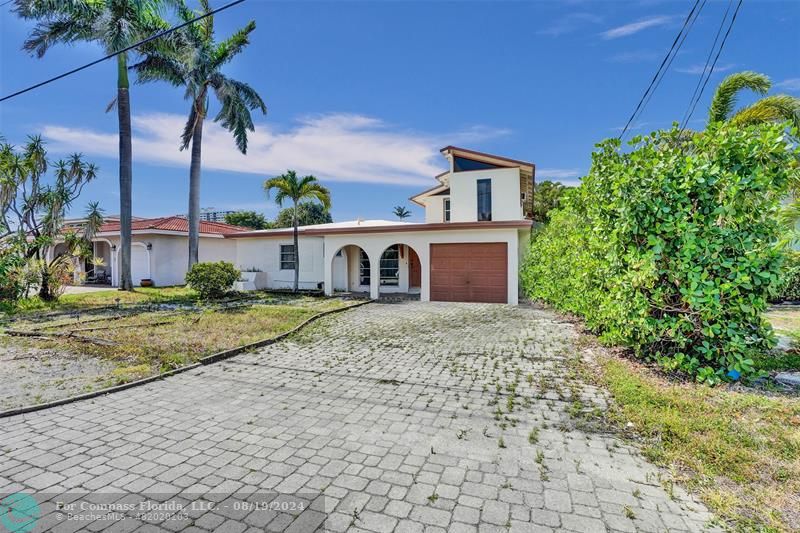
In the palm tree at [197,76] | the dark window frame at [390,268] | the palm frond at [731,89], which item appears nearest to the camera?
the palm frond at [731,89]

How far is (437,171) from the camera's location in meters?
20.9

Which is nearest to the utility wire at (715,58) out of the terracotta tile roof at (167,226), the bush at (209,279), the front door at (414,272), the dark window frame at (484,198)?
the dark window frame at (484,198)

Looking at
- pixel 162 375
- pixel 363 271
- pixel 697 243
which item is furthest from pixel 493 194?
pixel 162 375

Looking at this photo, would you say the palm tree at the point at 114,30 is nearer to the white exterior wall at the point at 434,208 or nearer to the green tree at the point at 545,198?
the white exterior wall at the point at 434,208

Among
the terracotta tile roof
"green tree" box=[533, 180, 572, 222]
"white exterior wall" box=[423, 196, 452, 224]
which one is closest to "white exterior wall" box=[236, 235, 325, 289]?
the terracotta tile roof

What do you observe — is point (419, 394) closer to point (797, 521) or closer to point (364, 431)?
point (364, 431)

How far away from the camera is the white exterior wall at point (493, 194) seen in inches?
679

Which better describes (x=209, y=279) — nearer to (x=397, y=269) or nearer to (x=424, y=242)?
(x=397, y=269)

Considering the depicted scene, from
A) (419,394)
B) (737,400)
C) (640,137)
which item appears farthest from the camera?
(640,137)

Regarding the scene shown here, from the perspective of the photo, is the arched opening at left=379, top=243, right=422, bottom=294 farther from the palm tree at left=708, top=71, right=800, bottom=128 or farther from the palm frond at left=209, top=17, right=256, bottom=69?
the palm frond at left=209, top=17, right=256, bottom=69

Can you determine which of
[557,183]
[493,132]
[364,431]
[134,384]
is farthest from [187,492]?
[557,183]

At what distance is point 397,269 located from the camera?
62.2 ft

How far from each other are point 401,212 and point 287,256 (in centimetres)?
5350

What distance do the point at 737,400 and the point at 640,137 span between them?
422cm
